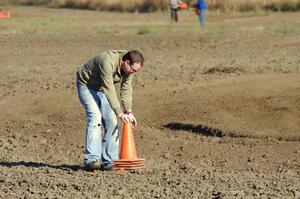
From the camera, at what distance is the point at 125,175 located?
11.6 meters

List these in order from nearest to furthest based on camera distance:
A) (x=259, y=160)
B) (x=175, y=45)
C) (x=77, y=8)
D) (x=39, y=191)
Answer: (x=39, y=191)
(x=259, y=160)
(x=175, y=45)
(x=77, y=8)

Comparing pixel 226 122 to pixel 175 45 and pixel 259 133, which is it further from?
pixel 175 45

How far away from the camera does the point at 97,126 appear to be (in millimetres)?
11883

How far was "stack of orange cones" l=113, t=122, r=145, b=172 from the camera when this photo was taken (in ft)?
39.3

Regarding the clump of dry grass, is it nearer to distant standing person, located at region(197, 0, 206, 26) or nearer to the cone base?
distant standing person, located at region(197, 0, 206, 26)

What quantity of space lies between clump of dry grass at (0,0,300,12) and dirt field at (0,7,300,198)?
27171mm

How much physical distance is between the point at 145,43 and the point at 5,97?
11.7 metres

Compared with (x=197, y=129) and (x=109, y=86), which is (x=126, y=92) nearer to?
(x=109, y=86)

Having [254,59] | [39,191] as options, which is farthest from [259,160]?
[254,59]

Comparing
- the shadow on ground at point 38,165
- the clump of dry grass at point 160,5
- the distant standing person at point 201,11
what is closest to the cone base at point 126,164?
the shadow on ground at point 38,165

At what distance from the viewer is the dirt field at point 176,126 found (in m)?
10.8

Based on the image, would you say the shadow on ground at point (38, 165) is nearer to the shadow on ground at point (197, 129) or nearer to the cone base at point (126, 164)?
the cone base at point (126, 164)

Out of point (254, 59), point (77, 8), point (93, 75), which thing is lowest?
point (77, 8)

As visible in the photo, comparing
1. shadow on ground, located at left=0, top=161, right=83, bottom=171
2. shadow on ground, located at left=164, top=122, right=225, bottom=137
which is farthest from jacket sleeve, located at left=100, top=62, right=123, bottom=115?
shadow on ground, located at left=164, top=122, right=225, bottom=137
